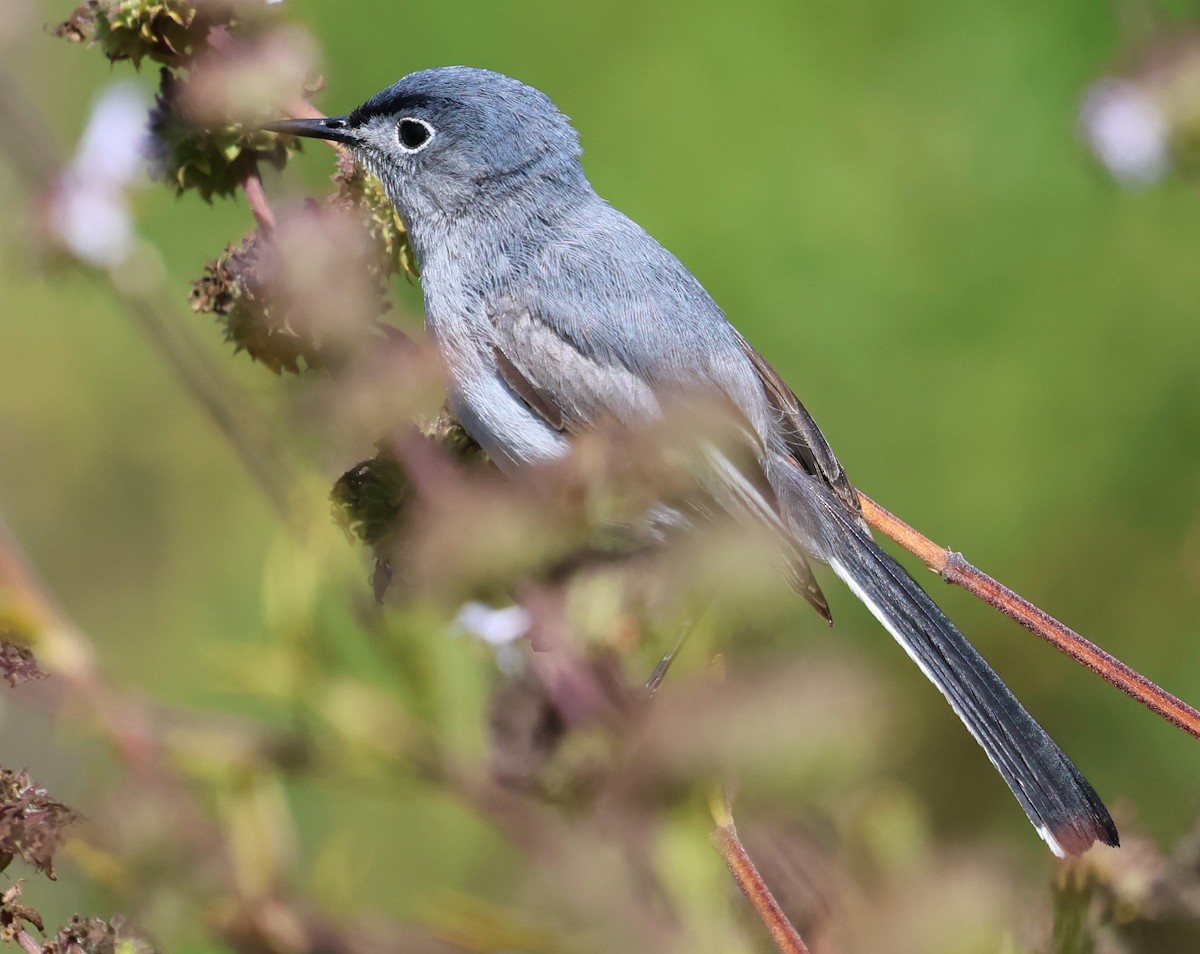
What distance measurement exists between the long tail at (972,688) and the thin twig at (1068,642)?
0.81ft

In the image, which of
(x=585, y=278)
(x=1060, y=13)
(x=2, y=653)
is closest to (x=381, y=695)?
(x=2, y=653)

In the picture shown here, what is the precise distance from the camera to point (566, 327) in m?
2.30

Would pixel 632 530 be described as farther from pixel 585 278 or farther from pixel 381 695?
pixel 585 278

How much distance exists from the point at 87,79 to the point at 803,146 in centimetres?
235

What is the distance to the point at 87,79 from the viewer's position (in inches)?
177

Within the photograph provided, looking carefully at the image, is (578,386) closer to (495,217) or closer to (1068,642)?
(495,217)

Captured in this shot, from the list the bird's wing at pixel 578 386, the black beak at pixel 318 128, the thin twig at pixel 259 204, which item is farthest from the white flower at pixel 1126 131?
the thin twig at pixel 259 204

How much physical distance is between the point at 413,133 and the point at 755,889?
1777 millimetres

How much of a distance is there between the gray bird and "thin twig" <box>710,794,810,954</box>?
0.87 m

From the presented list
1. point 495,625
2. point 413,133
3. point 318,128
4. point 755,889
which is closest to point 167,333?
point 318,128

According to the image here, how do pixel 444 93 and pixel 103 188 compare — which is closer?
pixel 103 188

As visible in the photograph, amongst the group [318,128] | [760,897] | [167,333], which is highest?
[318,128]

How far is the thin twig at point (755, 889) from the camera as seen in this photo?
40.9 inches

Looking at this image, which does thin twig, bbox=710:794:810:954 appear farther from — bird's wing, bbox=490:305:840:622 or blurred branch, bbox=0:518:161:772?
bird's wing, bbox=490:305:840:622
